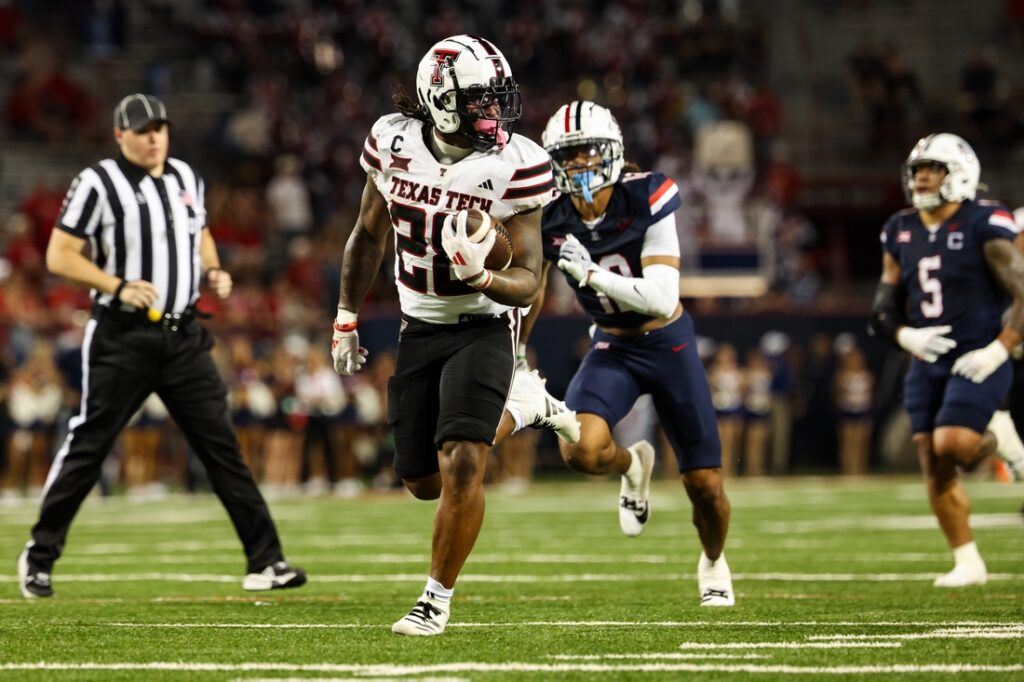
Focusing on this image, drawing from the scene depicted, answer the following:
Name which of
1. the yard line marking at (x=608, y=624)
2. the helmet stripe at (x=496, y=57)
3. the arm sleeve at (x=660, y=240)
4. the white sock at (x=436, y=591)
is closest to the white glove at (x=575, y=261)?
the arm sleeve at (x=660, y=240)

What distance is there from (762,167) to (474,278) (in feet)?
46.6

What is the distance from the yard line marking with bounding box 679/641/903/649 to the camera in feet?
13.8

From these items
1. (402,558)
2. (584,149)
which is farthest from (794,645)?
(402,558)

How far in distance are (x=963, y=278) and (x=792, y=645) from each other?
8.72ft

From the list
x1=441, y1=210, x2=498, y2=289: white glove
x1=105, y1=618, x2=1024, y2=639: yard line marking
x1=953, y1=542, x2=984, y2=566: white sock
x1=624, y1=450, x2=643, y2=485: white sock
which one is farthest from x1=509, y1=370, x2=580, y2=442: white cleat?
x1=953, y1=542, x2=984, y2=566: white sock

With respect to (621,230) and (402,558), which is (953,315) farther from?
(402,558)

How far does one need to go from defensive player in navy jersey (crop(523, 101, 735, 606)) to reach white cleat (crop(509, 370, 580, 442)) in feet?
0.27

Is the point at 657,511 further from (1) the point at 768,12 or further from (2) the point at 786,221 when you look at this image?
(1) the point at 768,12

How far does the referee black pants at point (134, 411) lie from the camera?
19.8ft

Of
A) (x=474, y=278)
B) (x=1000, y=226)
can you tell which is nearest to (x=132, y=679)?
(x=474, y=278)

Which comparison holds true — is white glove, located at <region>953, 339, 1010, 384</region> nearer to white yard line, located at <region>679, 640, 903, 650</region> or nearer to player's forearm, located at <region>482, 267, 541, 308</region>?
white yard line, located at <region>679, 640, 903, 650</region>

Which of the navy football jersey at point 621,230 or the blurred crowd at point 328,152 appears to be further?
the blurred crowd at point 328,152

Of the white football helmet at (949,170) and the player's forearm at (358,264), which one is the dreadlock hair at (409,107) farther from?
the white football helmet at (949,170)

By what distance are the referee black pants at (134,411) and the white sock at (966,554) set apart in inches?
97.7
